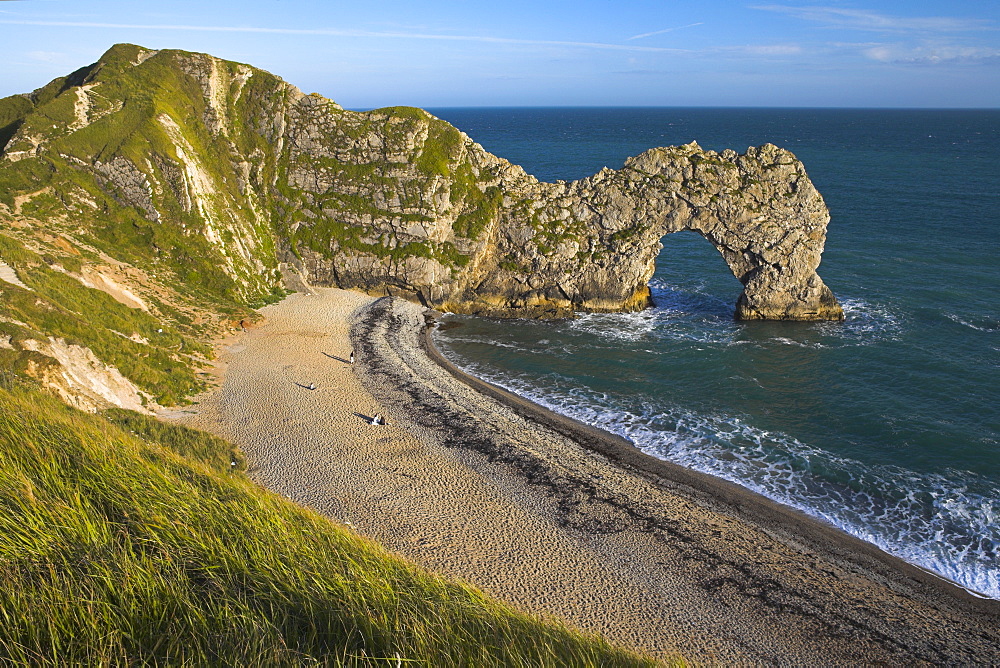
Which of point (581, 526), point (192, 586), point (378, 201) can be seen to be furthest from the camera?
point (378, 201)

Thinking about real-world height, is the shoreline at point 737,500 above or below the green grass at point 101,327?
below

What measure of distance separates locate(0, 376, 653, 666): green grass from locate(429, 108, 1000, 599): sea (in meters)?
20.8

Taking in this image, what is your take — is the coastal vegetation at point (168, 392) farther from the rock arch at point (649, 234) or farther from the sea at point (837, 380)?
the sea at point (837, 380)

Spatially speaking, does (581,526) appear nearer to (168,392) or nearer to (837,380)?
(168,392)

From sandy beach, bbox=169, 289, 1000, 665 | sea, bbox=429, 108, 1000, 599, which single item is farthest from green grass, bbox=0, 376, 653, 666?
sea, bbox=429, 108, 1000, 599

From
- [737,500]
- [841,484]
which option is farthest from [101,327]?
[841,484]

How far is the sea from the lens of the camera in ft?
81.9

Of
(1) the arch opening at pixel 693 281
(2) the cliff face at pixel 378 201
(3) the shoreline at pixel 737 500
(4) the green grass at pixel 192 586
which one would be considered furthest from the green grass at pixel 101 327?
(1) the arch opening at pixel 693 281

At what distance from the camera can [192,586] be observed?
307 inches

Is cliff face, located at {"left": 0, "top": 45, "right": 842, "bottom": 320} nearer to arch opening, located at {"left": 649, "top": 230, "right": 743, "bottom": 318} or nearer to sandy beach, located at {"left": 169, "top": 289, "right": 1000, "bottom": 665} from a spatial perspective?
arch opening, located at {"left": 649, "top": 230, "right": 743, "bottom": 318}

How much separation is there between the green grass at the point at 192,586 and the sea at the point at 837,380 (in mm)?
20783

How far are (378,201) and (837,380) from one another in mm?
37647

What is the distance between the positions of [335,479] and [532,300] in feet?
90.5

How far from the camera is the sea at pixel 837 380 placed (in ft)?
81.9
